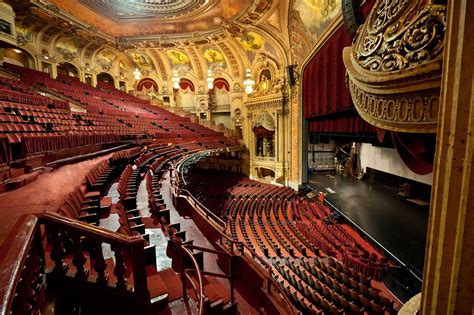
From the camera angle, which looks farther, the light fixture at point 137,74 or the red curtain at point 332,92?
the light fixture at point 137,74

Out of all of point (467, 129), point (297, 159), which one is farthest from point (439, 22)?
point (297, 159)

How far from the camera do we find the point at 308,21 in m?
4.56

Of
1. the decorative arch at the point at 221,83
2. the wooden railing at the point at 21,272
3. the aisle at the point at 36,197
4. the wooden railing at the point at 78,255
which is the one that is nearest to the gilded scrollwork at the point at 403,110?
the wooden railing at the point at 78,255

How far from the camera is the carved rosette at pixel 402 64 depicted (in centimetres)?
75

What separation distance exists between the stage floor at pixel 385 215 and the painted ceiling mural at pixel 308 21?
3392mm

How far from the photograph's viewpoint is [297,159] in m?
6.54

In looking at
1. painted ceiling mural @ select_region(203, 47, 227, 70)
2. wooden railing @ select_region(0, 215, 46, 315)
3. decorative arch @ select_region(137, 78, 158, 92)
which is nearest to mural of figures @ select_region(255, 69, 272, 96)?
painted ceiling mural @ select_region(203, 47, 227, 70)

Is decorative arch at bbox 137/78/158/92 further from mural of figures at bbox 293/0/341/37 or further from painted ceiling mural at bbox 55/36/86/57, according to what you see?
mural of figures at bbox 293/0/341/37

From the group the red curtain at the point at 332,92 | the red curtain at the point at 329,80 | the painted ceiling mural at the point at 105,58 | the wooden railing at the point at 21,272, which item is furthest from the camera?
the painted ceiling mural at the point at 105,58

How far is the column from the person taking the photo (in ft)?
1.64

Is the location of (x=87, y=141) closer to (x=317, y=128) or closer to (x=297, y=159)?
(x=317, y=128)

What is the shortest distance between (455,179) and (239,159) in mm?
8650

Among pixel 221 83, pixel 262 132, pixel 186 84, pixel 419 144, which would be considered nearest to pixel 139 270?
pixel 419 144

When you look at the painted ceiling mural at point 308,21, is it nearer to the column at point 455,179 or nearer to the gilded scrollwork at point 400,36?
the gilded scrollwork at point 400,36
